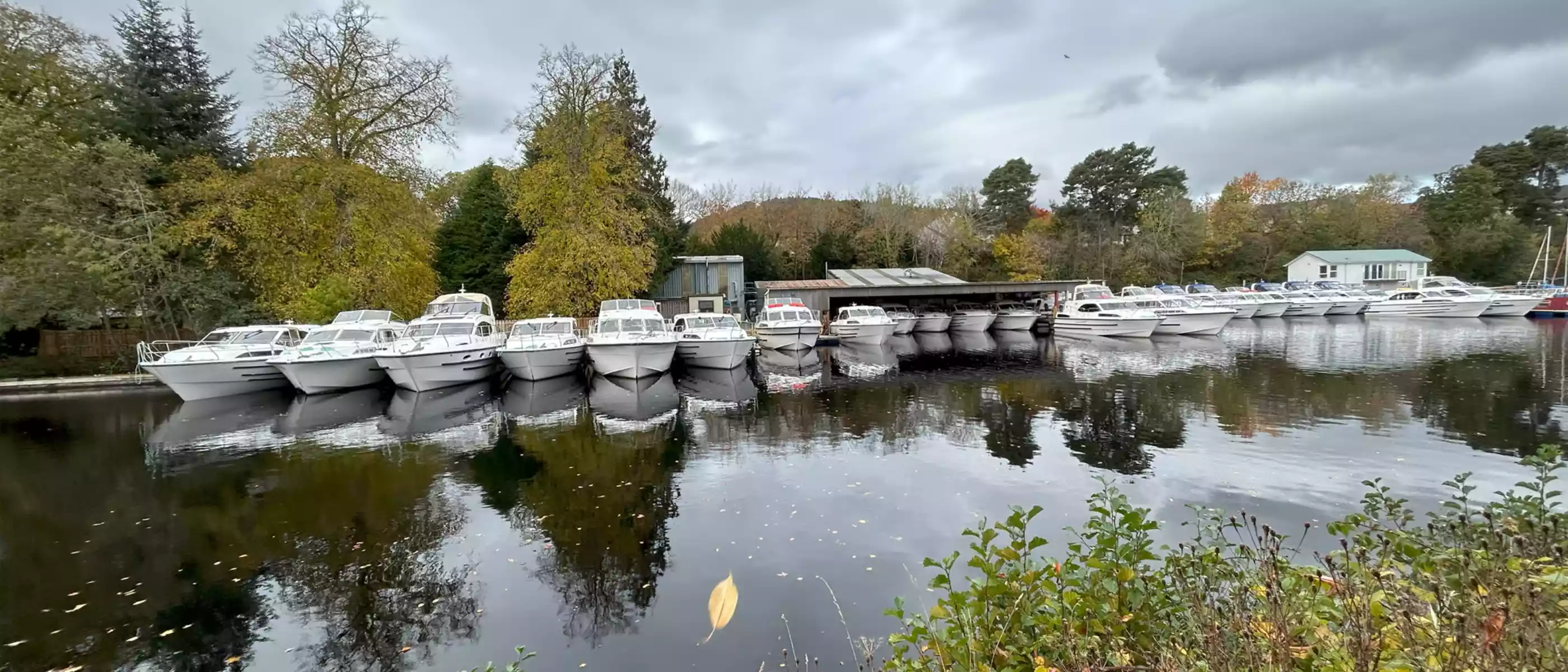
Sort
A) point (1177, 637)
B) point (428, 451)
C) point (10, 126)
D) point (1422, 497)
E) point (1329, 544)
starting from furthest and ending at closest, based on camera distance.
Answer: point (10, 126) < point (428, 451) < point (1422, 497) < point (1329, 544) < point (1177, 637)

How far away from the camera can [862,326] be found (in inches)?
1284

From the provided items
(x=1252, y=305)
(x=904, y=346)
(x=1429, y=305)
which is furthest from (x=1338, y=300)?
(x=904, y=346)

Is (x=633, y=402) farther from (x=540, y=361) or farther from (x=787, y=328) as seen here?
(x=787, y=328)

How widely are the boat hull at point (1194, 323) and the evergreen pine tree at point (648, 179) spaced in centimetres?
2526

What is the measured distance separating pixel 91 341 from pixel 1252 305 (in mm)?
59210

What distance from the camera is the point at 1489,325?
3497 centimetres

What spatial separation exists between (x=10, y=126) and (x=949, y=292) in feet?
120

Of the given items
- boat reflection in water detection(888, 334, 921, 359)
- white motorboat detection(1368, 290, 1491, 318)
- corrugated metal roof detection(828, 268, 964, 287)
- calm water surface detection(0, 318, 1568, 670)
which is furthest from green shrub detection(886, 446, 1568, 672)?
white motorboat detection(1368, 290, 1491, 318)

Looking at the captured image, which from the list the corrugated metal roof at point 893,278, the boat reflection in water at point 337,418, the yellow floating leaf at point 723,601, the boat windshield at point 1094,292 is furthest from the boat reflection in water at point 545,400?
the boat windshield at point 1094,292

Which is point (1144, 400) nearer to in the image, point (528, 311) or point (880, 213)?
point (528, 311)

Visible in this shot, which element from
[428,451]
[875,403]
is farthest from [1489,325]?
[428,451]

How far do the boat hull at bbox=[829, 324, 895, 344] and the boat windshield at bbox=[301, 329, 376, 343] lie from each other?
66.5ft

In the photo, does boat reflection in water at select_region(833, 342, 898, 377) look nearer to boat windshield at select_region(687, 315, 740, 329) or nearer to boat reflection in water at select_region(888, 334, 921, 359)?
boat reflection in water at select_region(888, 334, 921, 359)

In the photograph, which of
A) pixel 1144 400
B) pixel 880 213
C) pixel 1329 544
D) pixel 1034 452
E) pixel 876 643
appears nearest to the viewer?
pixel 876 643
